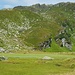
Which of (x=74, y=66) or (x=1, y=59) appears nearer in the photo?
(x=74, y=66)

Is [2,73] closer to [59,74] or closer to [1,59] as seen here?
[59,74]

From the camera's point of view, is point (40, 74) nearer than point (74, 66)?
Yes

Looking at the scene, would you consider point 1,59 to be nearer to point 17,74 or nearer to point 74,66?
point 74,66

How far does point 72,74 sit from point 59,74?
351 centimetres

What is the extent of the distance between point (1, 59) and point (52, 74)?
4713 cm

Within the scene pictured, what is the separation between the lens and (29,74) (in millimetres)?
61781

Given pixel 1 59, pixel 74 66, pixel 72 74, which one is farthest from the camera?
pixel 1 59

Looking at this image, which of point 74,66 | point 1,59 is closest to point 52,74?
point 74,66

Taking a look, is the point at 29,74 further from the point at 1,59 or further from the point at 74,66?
the point at 1,59

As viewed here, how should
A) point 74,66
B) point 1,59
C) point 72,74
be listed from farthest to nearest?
point 1,59
point 74,66
point 72,74

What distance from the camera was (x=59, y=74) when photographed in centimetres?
6203

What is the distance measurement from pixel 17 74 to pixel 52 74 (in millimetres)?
8711

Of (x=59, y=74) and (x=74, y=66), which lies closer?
(x=59, y=74)

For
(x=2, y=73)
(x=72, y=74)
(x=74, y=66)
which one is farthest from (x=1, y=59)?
(x=72, y=74)
